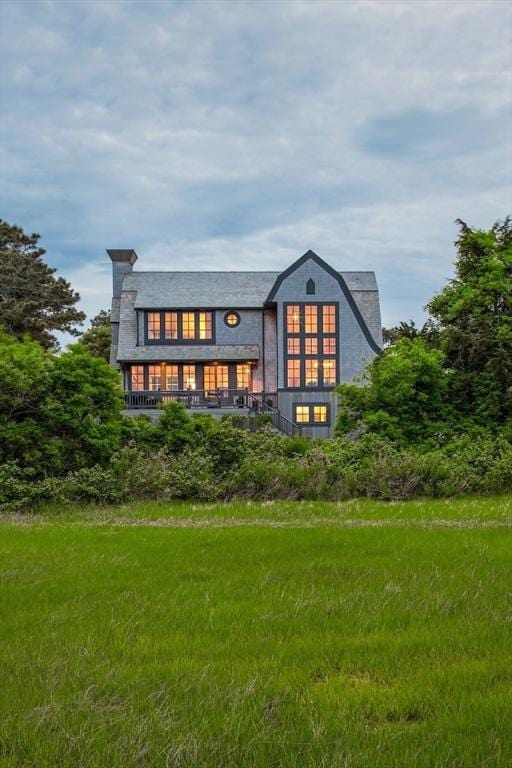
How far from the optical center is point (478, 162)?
1784 inches

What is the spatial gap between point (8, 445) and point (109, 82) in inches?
871

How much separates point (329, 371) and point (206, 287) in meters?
10.8

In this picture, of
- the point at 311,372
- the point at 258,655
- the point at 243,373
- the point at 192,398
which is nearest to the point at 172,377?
the point at 192,398

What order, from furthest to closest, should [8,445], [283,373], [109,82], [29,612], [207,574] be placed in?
1. [283,373]
2. [109,82]
3. [8,445]
4. [207,574]
5. [29,612]

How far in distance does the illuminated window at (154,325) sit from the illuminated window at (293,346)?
9.32 meters

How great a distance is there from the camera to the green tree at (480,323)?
23.0m

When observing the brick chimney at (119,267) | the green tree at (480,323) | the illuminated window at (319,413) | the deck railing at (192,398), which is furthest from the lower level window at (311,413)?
the brick chimney at (119,267)

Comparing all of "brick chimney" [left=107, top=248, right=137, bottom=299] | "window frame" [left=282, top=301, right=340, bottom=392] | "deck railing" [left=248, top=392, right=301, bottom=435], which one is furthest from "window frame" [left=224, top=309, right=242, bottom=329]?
"brick chimney" [left=107, top=248, right=137, bottom=299]

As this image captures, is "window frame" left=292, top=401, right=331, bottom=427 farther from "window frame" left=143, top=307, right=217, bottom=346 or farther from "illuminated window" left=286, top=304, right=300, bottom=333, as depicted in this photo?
"window frame" left=143, top=307, right=217, bottom=346

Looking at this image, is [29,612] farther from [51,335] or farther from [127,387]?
[51,335]

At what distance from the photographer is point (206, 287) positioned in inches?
1737

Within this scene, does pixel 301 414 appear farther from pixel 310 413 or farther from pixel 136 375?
pixel 136 375

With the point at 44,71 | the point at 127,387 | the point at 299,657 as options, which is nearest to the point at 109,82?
the point at 44,71

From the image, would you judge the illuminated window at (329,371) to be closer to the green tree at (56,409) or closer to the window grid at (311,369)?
the window grid at (311,369)
